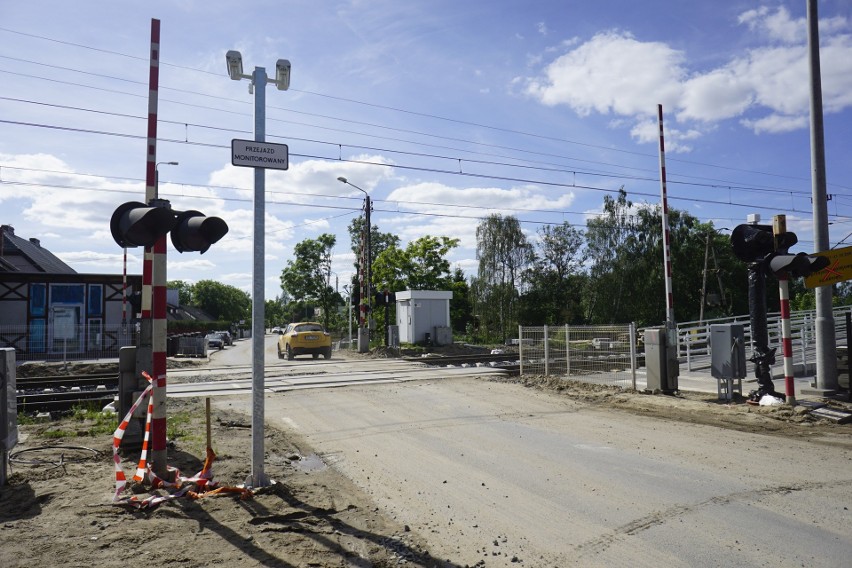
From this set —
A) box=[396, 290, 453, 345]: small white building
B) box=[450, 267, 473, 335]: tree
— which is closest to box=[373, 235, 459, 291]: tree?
box=[450, 267, 473, 335]: tree

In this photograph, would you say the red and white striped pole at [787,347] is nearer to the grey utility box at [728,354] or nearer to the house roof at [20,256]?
the grey utility box at [728,354]

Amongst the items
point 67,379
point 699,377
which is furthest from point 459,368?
point 67,379

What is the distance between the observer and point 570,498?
5.57 meters

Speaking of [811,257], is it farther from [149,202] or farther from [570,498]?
[149,202]

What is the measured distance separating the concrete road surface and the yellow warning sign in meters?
3.80

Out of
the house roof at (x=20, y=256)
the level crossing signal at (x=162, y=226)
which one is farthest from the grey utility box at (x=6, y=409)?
the house roof at (x=20, y=256)

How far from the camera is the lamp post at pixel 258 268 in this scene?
5.57m

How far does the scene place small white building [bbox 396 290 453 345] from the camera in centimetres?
3150

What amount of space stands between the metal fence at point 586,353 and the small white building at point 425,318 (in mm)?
15522

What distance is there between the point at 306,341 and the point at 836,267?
809 inches

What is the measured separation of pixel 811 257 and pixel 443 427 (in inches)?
262

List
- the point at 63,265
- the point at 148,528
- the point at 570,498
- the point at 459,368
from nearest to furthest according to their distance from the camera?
the point at 148,528
the point at 570,498
the point at 459,368
the point at 63,265

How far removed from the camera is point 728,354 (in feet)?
35.9

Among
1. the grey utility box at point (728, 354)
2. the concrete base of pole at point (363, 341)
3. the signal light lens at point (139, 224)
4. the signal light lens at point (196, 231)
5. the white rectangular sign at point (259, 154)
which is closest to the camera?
the signal light lens at point (139, 224)
